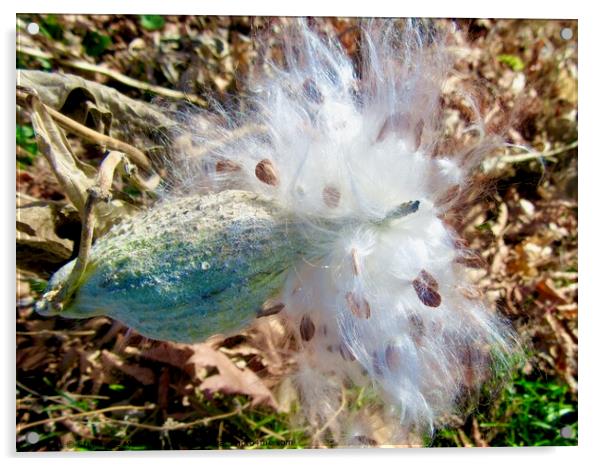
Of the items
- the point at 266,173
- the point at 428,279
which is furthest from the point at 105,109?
the point at 428,279

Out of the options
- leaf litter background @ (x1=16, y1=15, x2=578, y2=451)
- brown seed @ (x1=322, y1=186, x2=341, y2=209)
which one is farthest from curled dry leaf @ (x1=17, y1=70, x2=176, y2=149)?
brown seed @ (x1=322, y1=186, x2=341, y2=209)

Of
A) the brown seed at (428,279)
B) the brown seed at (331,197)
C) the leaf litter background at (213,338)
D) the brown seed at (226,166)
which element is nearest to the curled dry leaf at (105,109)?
the leaf litter background at (213,338)

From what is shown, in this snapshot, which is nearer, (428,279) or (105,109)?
(428,279)

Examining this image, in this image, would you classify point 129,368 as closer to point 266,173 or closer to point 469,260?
point 266,173

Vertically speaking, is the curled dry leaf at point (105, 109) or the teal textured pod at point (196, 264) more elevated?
the curled dry leaf at point (105, 109)

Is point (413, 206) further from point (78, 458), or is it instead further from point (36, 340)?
point (36, 340)

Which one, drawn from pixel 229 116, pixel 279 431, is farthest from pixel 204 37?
pixel 279 431

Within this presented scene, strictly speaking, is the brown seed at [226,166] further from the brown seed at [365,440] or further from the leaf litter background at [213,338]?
the brown seed at [365,440]
